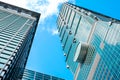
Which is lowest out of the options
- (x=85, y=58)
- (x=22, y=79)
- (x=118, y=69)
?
(x=22, y=79)

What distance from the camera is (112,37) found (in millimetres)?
61938

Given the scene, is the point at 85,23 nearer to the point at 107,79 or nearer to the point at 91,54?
the point at 91,54

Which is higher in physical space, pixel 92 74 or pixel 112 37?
pixel 112 37

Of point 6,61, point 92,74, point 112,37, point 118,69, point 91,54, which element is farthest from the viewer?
point 91,54

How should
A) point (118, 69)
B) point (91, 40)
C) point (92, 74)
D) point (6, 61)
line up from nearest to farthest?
1. point (6, 61)
2. point (118, 69)
3. point (92, 74)
4. point (91, 40)

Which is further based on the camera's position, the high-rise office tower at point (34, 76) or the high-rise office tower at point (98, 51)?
the high-rise office tower at point (34, 76)

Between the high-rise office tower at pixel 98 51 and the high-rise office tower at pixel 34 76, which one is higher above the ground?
the high-rise office tower at pixel 98 51

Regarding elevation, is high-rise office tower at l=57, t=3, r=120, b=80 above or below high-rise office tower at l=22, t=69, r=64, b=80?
above

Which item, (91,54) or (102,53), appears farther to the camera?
(91,54)

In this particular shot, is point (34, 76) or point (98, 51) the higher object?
point (98, 51)

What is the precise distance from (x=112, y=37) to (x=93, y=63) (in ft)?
44.4

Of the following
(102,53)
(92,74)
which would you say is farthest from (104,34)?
(92,74)

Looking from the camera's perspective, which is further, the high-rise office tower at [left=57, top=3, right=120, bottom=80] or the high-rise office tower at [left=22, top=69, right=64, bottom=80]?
the high-rise office tower at [left=22, top=69, right=64, bottom=80]

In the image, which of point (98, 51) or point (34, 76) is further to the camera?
point (34, 76)
